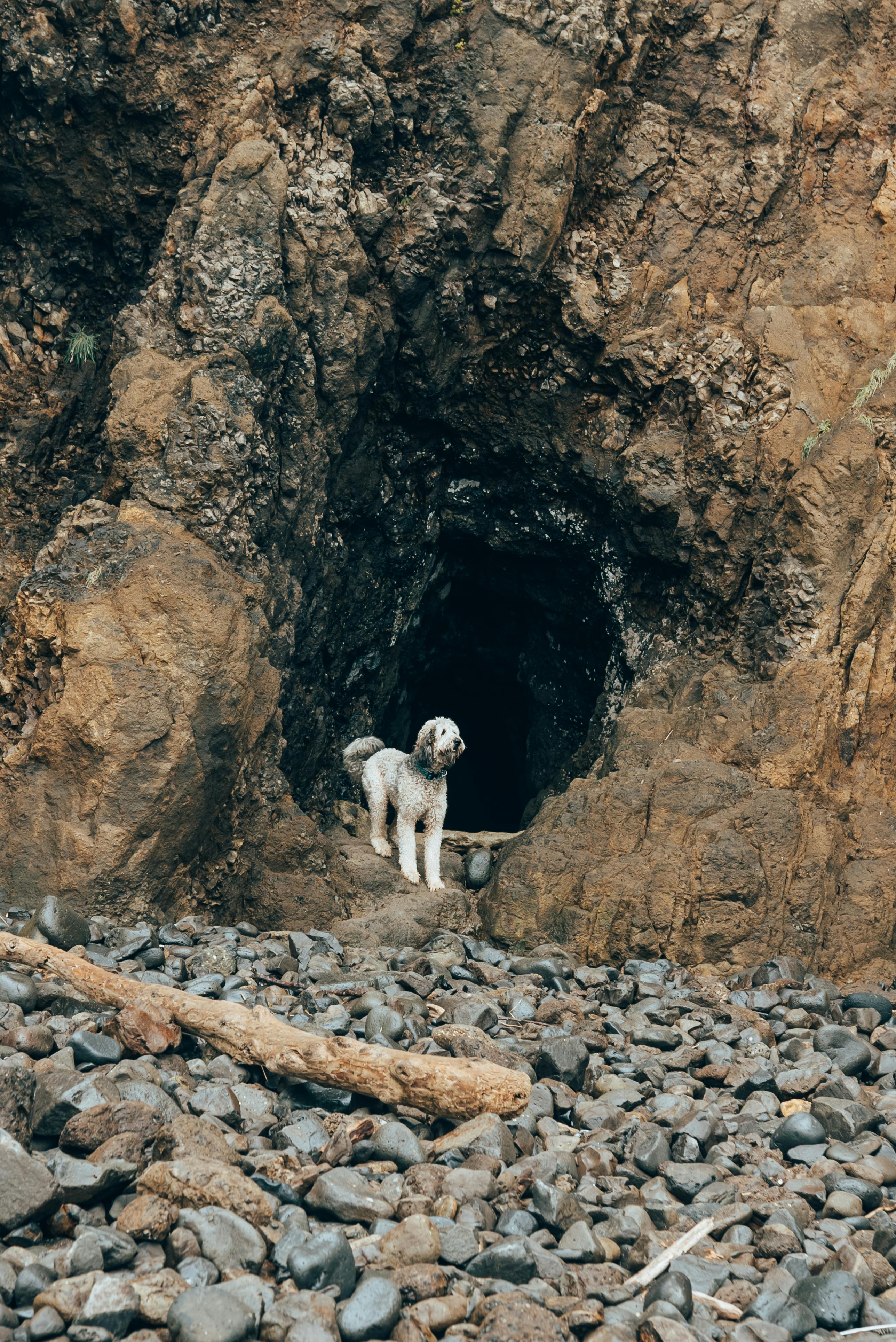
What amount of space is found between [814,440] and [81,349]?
5.26 meters

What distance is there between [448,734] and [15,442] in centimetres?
368

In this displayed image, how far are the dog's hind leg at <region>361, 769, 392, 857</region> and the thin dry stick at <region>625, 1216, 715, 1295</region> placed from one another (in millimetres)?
4691

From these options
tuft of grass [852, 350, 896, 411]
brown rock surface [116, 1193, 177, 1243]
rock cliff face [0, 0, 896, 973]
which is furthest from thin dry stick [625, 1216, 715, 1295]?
tuft of grass [852, 350, 896, 411]

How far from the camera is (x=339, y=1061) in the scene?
13.1 feet

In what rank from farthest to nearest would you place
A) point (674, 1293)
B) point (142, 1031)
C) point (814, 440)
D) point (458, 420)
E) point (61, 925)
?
point (458, 420)
point (814, 440)
point (61, 925)
point (142, 1031)
point (674, 1293)

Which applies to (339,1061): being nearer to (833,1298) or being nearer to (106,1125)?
(106,1125)

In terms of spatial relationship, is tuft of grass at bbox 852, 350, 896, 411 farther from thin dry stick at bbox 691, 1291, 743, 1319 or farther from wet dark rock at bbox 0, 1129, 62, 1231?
wet dark rock at bbox 0, 1129, 62, 1231

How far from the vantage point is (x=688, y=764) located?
7.21m

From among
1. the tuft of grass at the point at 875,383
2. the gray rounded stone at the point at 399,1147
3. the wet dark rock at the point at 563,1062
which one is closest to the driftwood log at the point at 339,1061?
the gray rounded stone at the point at 399,1147

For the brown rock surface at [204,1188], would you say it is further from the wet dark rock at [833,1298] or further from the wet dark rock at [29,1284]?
Answer: the wet dark rock at [833,1298]

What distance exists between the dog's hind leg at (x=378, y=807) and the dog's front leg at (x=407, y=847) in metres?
0.29

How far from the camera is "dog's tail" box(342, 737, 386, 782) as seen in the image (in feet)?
29.2

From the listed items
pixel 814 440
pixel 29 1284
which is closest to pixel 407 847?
pixel 814 440

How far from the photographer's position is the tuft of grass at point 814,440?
7.62 m
